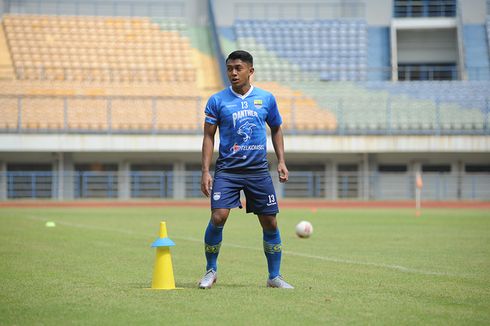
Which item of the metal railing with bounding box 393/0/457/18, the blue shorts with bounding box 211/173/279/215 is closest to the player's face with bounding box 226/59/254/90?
the blue shorts with bounding box 211/173/279/215

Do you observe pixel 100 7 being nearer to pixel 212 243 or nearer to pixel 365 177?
pixel 365 177

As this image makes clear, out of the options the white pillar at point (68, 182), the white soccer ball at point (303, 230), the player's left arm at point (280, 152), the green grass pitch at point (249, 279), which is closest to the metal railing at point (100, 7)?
the white pillar at point (68, 182)

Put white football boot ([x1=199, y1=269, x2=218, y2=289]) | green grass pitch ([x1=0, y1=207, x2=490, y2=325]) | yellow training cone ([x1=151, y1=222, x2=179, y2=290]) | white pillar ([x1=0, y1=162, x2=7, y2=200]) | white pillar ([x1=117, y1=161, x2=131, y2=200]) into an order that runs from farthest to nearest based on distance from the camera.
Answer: white pillar ([x1=117, y1=161, x2=131, y2=200]) < white pillar ([x1=0, y1=162, x2=7, y2=200]) < white football boot ([x1=199, y1=269, x2=218, y2=289]) < yellow training cone ([x1=151, y1=222, x2=179, y2=290]) < green grass pitch ([x1=0, y1=207, x2=490, y2=325])

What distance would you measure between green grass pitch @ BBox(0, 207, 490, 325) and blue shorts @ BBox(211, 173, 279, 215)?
763 mm

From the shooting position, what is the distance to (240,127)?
870cm

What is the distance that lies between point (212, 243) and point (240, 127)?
1.14 meters

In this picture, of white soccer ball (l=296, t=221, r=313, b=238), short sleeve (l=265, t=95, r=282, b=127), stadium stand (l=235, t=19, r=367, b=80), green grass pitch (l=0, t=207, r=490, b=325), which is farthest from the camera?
stadium stand (l=235, t=19, r=367, b=80)

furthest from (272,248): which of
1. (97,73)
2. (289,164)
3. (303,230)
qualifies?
(97,73)

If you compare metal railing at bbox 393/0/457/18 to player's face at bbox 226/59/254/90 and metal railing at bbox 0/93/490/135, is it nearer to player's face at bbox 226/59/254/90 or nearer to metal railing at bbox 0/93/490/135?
metal railing at bbox 0/93/490/135

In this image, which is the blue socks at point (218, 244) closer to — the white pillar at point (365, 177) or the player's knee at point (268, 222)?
the player's knee at point (268, 222)

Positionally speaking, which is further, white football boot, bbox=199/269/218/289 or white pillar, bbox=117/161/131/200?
white pillar, bbox=117/161/131/200

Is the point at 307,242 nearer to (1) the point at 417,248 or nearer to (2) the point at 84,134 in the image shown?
(1) the point at 417,248

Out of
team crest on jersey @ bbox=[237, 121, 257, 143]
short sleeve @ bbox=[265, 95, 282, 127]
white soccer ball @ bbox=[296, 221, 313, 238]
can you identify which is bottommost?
white soccer ball @ bbox=[296, 221, 313, 238]

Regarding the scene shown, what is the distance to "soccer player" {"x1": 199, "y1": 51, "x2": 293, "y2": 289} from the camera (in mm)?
8703
